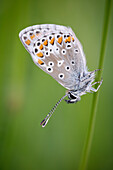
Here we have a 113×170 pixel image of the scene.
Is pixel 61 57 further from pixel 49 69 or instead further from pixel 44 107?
pixel 44 107

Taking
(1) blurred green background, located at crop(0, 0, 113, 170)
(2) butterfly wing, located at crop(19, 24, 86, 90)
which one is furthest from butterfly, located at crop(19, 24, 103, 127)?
(1) blurred green background, located at crop(0, 0, 113, 170)

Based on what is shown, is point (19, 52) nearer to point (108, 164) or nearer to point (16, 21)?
point (16, 21)

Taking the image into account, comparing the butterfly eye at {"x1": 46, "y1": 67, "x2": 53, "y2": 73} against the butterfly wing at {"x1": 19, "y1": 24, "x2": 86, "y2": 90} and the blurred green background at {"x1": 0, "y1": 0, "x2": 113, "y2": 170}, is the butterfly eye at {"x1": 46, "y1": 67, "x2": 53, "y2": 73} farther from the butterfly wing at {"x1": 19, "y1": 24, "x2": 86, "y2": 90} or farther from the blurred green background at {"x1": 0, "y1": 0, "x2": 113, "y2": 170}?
the blurred green background at {"x1": 0, "y1": 0, "x2": 113, "y2": 170}

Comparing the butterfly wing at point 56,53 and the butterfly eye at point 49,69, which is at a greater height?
the butterfly wing at point 56,53

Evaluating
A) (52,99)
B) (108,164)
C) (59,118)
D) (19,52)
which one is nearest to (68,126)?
(59,118)

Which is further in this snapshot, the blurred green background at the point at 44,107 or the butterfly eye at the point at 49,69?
the blurred green background at the point at 44,107

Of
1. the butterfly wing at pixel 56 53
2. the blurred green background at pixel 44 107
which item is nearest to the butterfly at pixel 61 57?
the butterfly wing at pixel 56 53

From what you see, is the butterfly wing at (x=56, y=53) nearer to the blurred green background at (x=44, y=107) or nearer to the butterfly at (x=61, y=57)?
the butterfly at (x=61, y=57)
